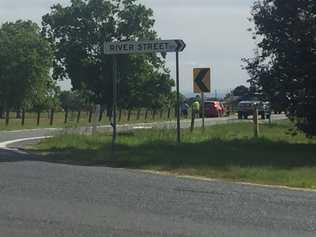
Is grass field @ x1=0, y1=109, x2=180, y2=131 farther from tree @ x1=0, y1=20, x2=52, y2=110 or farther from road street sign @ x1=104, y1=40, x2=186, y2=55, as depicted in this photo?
road street sign @ x1=104, y1=40, x2=186, y2=55

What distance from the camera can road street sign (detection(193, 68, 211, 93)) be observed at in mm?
25844

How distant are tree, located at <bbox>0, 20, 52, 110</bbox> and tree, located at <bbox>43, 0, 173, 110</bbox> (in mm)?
4211

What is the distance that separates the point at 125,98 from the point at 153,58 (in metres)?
5.39

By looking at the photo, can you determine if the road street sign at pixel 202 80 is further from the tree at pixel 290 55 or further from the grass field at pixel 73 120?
the grass field at pixel 73 120

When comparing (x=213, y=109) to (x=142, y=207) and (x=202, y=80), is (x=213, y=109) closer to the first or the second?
(x=202, y=80)

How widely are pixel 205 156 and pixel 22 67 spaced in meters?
44.1

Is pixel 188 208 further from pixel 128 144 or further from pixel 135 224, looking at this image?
pixel 128 144

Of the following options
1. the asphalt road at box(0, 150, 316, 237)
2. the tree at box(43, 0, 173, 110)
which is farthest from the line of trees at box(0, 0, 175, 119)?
the asphalt road at box(0, 150, 316, 237)

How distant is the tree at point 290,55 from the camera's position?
23.2 meters

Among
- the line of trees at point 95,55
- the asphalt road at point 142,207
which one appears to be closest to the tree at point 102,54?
the line of trees at point 95,55

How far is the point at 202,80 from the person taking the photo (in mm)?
25891

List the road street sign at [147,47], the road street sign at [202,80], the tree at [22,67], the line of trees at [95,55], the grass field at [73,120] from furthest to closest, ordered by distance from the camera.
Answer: the line of trees at [95,55]
the tree at [22,67]
the grass field at [73,120]
the road street sign at [202,80]
the road street sign at [147,47]

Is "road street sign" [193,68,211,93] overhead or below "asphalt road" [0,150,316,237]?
overhead

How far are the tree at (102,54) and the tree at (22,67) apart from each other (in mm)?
4211
